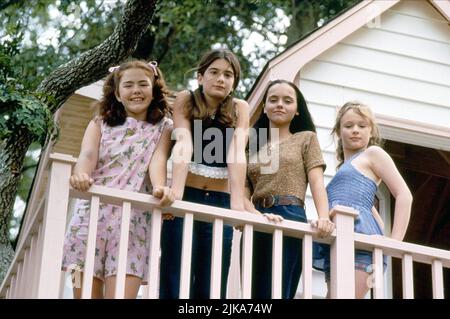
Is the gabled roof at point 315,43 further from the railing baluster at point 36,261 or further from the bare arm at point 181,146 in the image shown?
the railing baluster at point 36,261

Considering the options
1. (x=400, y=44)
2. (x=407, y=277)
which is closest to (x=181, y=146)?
(x=407, y=277)

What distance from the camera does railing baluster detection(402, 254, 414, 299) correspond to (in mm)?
4480

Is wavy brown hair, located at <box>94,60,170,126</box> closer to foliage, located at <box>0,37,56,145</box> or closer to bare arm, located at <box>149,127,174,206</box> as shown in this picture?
bare arm, located at <box>149,127,174,206</box>

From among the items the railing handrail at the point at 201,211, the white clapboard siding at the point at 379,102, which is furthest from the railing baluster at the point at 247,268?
the white clapboard siding at the point at 379,102

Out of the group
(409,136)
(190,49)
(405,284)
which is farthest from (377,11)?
(190,49)

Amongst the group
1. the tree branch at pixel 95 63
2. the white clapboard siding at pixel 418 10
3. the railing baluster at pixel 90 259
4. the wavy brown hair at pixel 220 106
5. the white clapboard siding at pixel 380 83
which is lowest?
the railing baluster at pixel 90 259

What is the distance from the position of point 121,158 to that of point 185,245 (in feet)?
2.59

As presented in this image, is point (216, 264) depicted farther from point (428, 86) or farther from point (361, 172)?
point (428, 86)

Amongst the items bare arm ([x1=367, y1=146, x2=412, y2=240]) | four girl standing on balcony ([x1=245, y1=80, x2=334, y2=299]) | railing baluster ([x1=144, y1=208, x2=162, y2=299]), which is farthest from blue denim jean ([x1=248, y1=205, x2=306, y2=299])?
railing baluster ([x1=144, y1=208, x2=162, y2=299])

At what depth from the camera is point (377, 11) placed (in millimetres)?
7383

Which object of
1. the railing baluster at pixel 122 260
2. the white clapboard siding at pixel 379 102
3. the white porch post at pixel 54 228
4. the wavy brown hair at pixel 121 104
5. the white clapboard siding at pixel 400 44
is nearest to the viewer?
the white porch post at pixel 54 228

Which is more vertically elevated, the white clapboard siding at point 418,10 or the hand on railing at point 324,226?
the white clapboard siding at point 418,10

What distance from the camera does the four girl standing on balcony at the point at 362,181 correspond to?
4.89 meters

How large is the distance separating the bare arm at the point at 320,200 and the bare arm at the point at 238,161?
1.39 ft
